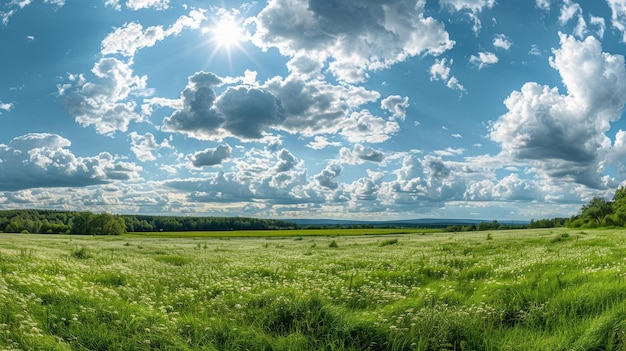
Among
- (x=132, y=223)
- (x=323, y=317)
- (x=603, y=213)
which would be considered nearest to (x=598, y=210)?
(x=603, y=213)

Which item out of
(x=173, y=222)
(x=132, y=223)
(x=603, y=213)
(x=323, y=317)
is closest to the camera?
(x=323, y=317)

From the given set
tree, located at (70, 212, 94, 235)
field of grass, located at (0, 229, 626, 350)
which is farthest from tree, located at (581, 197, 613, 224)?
tree, located at (70, 212, 94, 235)

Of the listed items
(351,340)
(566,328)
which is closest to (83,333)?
(351,340)

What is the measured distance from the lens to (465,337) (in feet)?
24.3

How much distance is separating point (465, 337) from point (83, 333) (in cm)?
686

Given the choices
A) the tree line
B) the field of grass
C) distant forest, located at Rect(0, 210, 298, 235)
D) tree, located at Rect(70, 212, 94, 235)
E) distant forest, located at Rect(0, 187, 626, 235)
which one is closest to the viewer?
the field of grass

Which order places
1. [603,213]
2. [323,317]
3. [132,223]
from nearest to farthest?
[323,317]
[603,213]
[132,223]

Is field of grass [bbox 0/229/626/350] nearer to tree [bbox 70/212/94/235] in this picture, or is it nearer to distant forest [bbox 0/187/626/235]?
distant forest [bbox 0/187/626/235]

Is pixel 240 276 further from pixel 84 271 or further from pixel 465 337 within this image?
pixel 465 337

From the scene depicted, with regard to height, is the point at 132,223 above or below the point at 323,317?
below

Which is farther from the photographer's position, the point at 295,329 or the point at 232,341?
the point at 295,329

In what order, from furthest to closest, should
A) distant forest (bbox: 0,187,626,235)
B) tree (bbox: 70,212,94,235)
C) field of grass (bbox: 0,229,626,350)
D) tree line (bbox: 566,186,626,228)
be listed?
1. tree (bbox: 70,212,94,235)
2. distant forest (bbox: 0,187,626,235)
3. tree line (bbox: 566,186,626,228)
4. field of grass (bbox: 0,229,626,350)

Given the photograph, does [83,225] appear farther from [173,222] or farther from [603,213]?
[603,213]

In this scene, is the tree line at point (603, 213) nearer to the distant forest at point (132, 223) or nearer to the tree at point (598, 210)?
the tree at point (598, 210)
